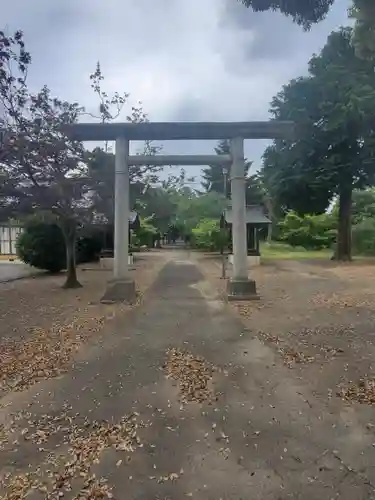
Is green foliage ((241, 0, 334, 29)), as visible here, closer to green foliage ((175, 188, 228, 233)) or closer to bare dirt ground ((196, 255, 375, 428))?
bare dirt ground ((196, 255, 375, 428))

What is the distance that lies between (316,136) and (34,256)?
42.1ft

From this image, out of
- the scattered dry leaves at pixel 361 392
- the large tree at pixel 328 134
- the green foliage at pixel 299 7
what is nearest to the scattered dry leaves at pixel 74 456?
the scattered dry leaves at pixel 361 392

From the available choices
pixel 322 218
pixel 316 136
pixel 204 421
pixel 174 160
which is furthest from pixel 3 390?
pixel 322 218

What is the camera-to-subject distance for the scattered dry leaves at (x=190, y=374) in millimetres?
4012

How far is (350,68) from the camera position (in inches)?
754

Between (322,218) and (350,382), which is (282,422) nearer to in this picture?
(350,382)

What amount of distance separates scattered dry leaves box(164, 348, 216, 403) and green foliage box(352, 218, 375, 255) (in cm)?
2386

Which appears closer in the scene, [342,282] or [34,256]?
[342,282]

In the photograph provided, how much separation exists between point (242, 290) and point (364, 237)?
64.2 ft

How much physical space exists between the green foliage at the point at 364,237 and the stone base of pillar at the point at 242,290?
18.9 metres

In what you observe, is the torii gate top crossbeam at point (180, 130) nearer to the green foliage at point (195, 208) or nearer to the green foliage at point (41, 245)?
the green foliage at point (41, 245)

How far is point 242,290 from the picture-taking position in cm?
999

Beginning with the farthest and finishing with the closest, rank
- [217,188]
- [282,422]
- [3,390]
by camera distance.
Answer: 1. [217,188]
2. [3,390]
3. [282,422]

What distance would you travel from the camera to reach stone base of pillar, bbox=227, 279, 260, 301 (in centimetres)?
988
